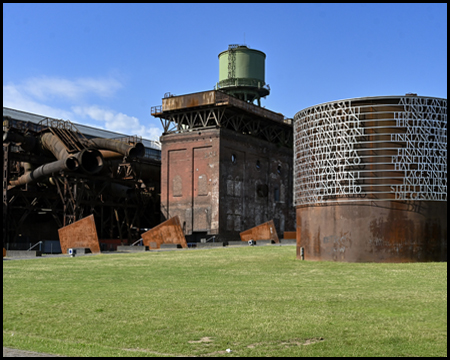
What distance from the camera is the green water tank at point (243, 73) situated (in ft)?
205

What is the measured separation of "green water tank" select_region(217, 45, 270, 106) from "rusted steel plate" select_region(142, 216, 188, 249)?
24.8 metres

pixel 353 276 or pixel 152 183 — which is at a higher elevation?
pixel 152 183

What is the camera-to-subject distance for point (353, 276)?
20047 millimetres

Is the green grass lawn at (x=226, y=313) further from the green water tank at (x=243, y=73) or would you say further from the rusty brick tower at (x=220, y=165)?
the green water tank at (x=243, y=73)

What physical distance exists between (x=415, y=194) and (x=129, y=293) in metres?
16.7

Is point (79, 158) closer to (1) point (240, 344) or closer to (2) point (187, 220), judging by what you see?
(2) point (187, 220)

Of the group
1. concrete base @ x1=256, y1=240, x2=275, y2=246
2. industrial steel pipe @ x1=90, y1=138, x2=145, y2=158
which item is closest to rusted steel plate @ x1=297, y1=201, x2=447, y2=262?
concrete base @ x1=256, y1=240, x2=275, y2=246

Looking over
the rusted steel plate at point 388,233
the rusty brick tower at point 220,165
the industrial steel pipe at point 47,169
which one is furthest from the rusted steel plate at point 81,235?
the rusty brick tower at point 220,165

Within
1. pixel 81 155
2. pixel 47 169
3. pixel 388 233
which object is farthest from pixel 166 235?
pixel 388 233

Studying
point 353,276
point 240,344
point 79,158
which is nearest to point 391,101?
point 353,276

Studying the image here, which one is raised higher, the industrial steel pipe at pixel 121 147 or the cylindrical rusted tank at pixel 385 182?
the industrial steel pipe at pixel 121 147

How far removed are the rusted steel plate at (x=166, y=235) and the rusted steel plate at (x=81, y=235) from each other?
6.61 meters

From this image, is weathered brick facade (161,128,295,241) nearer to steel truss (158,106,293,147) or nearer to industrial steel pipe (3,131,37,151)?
steel truss (158,106,293,147)

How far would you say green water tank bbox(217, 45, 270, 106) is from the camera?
62.4 m
